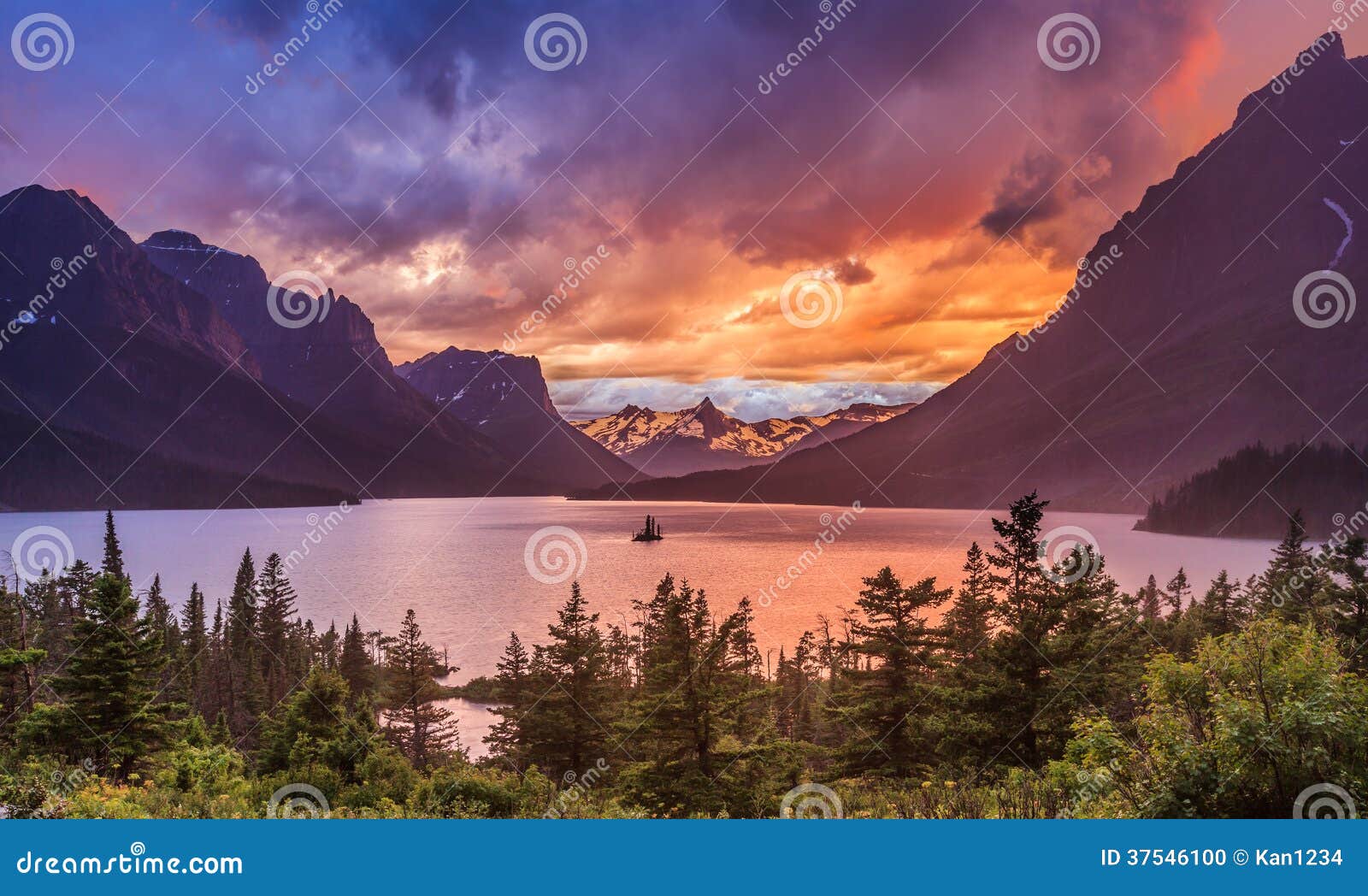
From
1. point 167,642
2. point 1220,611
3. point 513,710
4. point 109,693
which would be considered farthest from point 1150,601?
point 167,642

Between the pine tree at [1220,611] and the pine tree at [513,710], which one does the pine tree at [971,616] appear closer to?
the pine tree at [1220,611]

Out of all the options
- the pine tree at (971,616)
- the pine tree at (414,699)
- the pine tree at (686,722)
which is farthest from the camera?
the pine tree at (414,699)

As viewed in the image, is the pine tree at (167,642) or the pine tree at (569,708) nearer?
the pine tree at (569,708)

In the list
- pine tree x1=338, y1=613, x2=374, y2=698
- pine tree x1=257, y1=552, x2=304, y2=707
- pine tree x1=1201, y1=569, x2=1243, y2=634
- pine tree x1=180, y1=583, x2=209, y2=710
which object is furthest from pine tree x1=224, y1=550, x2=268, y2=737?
pine tree x1=1201, y1=569, x2=1243, y2=634

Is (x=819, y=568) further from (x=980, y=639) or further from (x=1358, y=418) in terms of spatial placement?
(x=1358, y=418)

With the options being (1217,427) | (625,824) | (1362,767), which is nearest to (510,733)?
(625,824)

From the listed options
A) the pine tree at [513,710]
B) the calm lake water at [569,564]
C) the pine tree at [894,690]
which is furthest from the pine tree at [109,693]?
the pine tree at [894,690]
